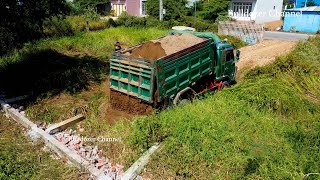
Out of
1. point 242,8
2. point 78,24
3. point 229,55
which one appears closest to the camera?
point 229,55

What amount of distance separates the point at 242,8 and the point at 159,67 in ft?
99.8

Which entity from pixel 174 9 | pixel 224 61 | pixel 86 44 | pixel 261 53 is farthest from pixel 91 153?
pixel 174 9

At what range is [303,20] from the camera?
31.0 m

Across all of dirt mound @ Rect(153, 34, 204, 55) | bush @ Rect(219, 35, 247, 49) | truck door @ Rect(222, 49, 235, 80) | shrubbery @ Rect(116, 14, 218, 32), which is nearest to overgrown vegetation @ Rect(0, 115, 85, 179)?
dirt mound @ Rect(153, 34, 204, 55)

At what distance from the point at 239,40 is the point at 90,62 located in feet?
37.5

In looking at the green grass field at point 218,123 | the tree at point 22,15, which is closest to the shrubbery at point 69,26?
the tree at point 22,15

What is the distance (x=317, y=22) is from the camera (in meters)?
30.3

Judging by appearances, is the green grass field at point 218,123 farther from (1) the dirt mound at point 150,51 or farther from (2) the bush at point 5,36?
(2) the bush at point 5,36

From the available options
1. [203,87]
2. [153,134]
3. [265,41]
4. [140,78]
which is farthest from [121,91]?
[265,41]

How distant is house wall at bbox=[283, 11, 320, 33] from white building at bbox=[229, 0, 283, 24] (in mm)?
3372

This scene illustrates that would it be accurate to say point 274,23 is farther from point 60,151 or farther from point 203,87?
point 60,151

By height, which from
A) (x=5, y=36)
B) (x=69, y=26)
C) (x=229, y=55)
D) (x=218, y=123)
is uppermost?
(x=69, y=26)

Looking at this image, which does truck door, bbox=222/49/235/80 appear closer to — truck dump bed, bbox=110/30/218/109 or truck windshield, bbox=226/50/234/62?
truck windshield, bbox=226/50/234/62

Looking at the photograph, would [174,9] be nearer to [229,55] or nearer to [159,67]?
[229,55]
